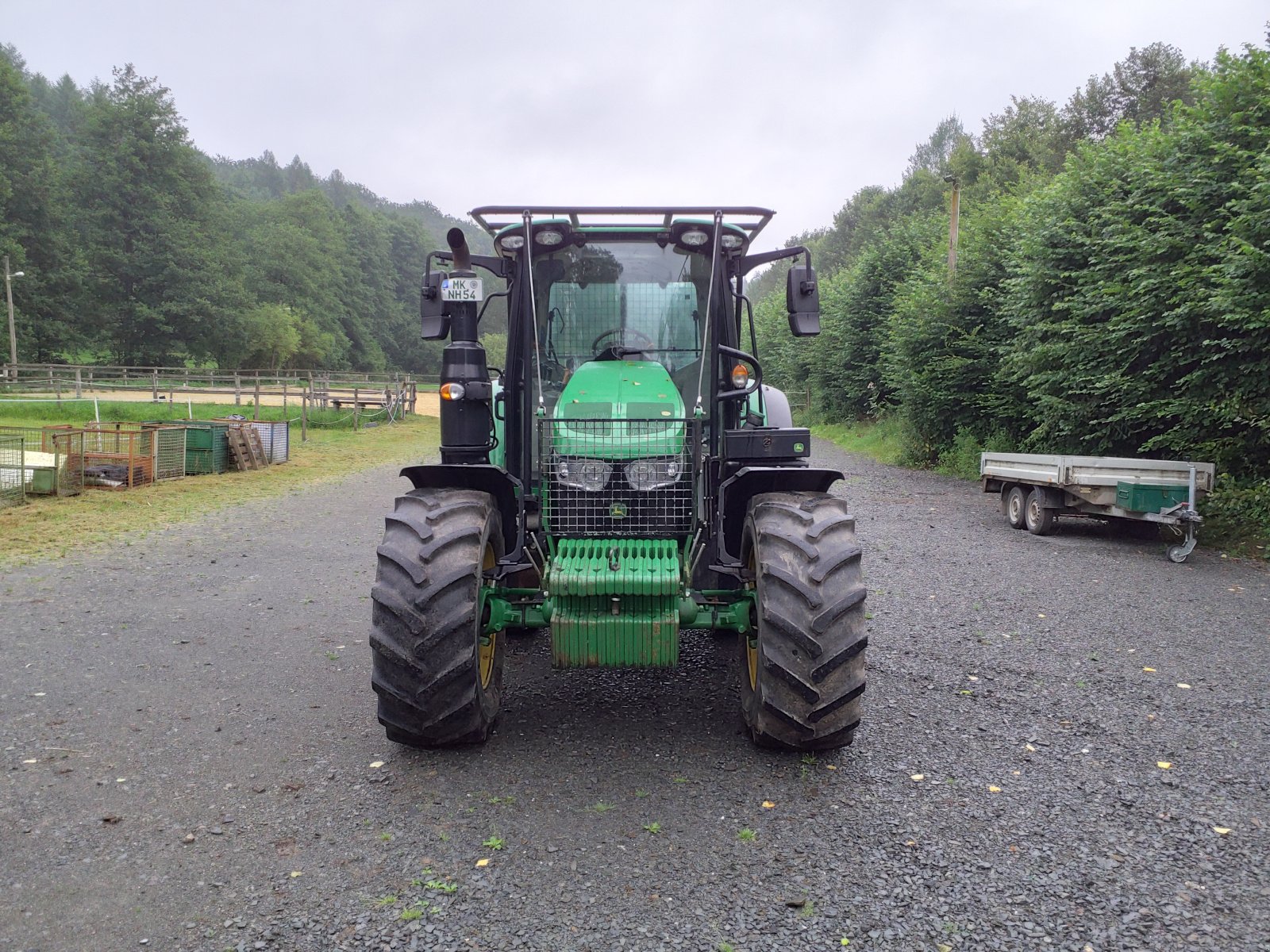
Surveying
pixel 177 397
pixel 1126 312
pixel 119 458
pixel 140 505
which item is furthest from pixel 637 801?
pixel 177 397

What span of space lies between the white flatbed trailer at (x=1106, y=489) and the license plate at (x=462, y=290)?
8.42m

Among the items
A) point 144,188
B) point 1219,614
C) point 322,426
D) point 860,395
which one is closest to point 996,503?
point 1219,614

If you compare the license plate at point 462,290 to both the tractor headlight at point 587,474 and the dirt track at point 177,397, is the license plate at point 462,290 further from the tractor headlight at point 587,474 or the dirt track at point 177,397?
the dirt track at point 177,397

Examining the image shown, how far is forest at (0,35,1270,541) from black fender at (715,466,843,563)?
4.30 metres

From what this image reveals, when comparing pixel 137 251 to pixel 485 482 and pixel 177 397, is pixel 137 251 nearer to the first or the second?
pixel 177 397

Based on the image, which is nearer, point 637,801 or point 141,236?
point 637,801

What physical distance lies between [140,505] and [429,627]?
12.1m

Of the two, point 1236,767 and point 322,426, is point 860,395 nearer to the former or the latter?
point 322,426

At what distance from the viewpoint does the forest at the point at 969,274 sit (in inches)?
410

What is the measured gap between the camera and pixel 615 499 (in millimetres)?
4816

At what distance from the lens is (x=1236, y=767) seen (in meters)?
4.38

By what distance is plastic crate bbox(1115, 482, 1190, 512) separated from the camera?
32.9 ft

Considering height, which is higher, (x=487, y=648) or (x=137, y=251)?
(x=137, y=251)

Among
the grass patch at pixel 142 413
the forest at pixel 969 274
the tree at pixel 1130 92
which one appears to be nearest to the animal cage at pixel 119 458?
the forest at pixel 969 274
